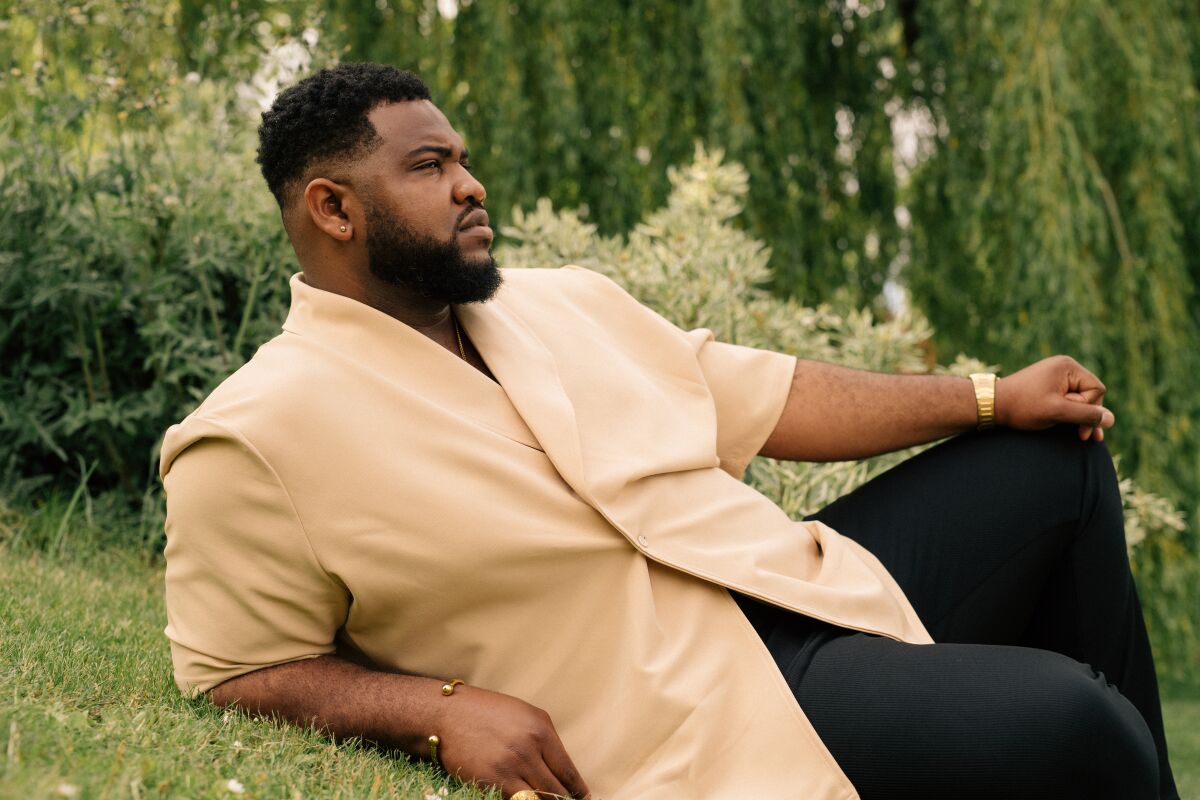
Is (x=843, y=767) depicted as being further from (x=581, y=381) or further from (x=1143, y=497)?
(x=1143, y=497)

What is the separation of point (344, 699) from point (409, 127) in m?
0.99

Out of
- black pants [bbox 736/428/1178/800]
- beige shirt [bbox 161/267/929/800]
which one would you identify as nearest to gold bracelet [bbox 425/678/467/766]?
beige shirt [bbox 161/267/929/800]

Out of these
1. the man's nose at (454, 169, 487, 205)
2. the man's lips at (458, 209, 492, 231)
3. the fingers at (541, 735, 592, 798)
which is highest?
the man's nose at (454, 169, 487, 205)

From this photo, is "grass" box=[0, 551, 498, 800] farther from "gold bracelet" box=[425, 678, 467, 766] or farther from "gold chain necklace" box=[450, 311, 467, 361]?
"gold chain necklace" box=[450, 311, 467, 361]

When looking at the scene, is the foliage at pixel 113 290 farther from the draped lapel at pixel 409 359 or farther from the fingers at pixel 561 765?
the fingers at pixel 561 765

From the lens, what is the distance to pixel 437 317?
2.37 meters

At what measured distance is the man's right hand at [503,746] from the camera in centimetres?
189

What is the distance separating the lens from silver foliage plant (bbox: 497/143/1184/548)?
13.4 ft

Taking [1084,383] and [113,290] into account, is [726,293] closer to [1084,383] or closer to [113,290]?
[1084,383]

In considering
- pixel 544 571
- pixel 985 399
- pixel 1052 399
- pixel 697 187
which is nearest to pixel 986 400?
pixel 985 399

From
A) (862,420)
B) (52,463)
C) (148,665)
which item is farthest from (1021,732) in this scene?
(52,463)

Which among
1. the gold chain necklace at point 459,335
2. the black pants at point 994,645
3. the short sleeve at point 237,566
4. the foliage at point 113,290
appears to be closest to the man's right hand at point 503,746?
the short sleeve at point 237,566

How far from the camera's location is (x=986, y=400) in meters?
2.62

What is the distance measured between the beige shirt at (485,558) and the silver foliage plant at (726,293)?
1670 mm
